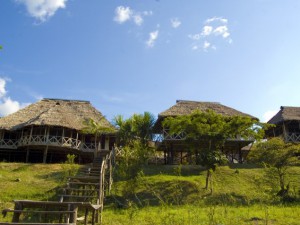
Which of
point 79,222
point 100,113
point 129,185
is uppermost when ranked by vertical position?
point 100,113

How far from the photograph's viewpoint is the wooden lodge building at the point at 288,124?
26938mm

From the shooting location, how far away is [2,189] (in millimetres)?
14438

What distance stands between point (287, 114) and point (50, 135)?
17993 mm

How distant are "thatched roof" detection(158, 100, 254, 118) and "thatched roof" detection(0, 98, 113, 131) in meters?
4.88

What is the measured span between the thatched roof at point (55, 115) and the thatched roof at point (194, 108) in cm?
488

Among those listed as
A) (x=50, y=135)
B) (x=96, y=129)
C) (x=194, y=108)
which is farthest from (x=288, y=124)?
(x=50, y=135)

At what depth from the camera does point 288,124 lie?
28.5 m

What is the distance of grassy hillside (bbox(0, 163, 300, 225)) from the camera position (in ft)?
33.2

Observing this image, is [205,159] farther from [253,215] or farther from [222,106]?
[222,106]

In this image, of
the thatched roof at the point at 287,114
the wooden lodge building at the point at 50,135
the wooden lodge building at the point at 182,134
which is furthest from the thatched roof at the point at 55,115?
the thatched roof at the point at 287,114

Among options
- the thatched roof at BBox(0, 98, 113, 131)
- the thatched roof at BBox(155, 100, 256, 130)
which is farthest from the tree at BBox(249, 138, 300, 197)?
the thatched roof at BBox(0, 98, 113, 131)

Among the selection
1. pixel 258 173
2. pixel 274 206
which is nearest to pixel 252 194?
pixel 274 206

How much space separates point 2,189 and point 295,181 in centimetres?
1345

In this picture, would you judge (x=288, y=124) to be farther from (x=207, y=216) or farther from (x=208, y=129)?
(x=207, y=216)
